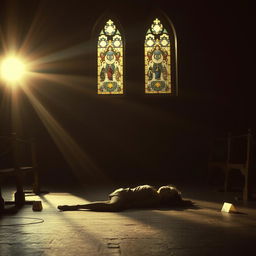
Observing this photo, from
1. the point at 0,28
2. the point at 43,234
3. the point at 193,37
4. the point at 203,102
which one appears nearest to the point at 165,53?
the point at 193,37

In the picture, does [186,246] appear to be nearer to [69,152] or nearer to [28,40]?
[69,152]

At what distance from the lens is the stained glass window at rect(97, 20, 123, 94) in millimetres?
9266

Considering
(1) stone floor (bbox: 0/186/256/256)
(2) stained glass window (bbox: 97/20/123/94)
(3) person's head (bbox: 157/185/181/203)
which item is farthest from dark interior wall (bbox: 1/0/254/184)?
(1) stone floor (bbox: 0/186/256/256)

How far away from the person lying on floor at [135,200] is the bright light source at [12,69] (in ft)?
18.5

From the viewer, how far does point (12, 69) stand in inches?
362

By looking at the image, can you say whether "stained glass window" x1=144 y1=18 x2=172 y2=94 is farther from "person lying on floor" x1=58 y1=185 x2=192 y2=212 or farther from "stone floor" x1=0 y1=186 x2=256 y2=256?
"stone floor" x1=0 y1=186 x2=256 y2=256

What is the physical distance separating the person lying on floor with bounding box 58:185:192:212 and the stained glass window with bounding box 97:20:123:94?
16.7 feet

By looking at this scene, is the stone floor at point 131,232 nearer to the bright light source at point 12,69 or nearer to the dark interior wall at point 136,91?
the dark interior wall at point 136,91

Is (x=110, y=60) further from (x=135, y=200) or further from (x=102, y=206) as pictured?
(x=102, y=206)

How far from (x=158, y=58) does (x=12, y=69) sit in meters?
3.27

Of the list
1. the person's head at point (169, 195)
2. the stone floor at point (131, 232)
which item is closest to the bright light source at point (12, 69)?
the stone floor at point (131, 232)

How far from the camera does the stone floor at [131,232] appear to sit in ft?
7.38

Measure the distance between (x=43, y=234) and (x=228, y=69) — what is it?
7418mm

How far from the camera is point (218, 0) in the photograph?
370 inches
